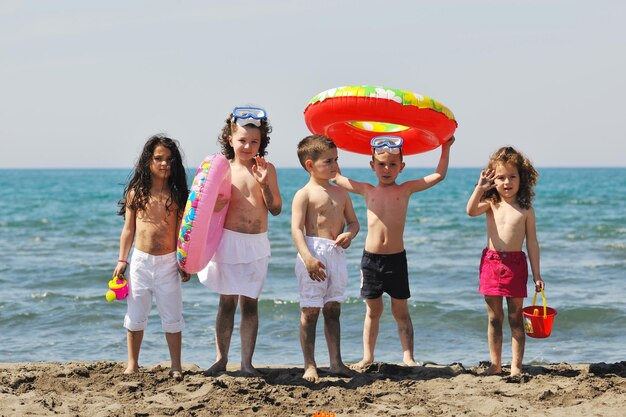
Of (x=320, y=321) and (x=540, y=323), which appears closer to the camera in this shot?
(x=540, y=323)

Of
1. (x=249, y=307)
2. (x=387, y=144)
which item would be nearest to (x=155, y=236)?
(x=249, y=307)

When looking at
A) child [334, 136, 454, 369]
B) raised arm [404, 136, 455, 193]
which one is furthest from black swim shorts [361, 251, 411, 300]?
raised arm [404, 136, 455, 193]

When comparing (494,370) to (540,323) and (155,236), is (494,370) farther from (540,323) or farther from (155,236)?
(155,236)

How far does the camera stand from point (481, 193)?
6.08 meters

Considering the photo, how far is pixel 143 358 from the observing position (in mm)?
7750

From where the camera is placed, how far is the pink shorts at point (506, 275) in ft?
19.9

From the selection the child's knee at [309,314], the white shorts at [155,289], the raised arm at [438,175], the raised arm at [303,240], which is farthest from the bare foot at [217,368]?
the raised arm at [438,175]

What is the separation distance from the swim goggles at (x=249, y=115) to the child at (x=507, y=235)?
1613 millimetres

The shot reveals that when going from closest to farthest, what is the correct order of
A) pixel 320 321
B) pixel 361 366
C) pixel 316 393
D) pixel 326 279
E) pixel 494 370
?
pixel 316 393 → pixel 326 279 → pixel 494 370 → pixel 361 366 → pixel 320 321

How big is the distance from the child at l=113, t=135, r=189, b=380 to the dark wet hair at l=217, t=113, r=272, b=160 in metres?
0.36

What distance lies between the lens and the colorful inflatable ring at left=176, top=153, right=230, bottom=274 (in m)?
5.69

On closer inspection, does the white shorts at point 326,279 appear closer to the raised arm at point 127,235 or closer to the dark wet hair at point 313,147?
the dark wet hair at point 313,147

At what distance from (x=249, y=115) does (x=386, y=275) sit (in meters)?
1.56

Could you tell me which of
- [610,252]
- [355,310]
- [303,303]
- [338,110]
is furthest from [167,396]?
[610,252]
